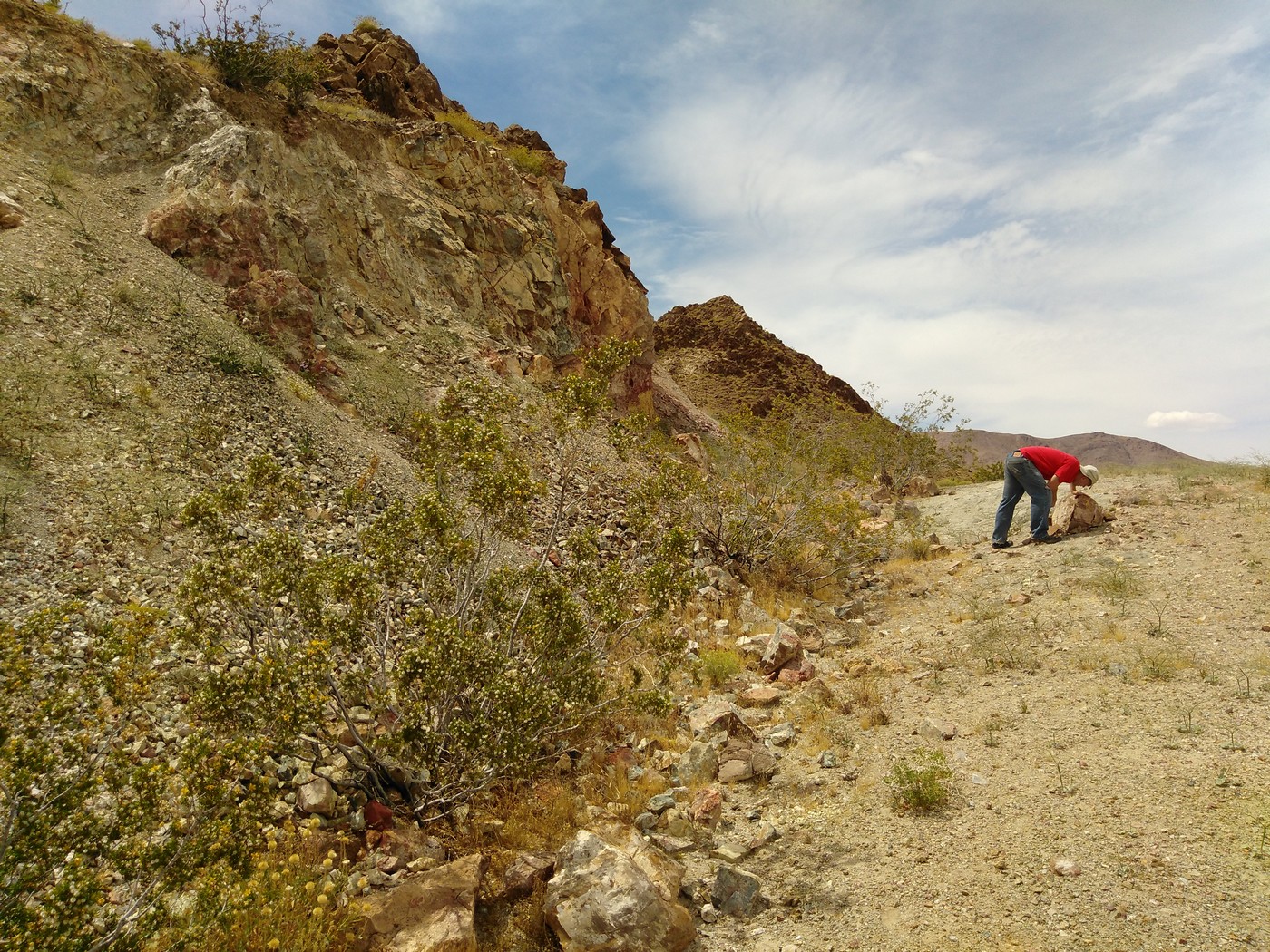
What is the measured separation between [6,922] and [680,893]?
132 inches

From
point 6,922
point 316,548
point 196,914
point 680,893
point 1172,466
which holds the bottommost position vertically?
point 680,893

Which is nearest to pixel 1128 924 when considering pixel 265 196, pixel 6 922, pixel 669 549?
pixel 669 549

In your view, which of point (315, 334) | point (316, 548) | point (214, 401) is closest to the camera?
point (316, 548)

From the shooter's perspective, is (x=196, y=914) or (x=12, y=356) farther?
(x=12, y=356)

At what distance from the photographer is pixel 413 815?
4828 mm

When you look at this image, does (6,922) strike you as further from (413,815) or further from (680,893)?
(680,893)

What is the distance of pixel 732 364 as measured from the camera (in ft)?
120

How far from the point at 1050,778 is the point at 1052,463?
7.50 metres

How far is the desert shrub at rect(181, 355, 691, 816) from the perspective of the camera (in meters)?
4.22

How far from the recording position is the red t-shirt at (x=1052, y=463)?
10633 mm

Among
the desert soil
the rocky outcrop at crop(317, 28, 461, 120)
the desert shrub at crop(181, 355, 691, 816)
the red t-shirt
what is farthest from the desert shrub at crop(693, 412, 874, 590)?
the rocky outcrop at crop(317, 28, 461, 120)

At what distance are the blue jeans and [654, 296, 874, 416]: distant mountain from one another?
21.1 m

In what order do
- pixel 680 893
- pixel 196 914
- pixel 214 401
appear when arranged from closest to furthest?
pixel 196 914 → pixel 680 893 → pixel 214 401

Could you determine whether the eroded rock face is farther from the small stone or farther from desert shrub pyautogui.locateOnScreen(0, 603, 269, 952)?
the small stone
